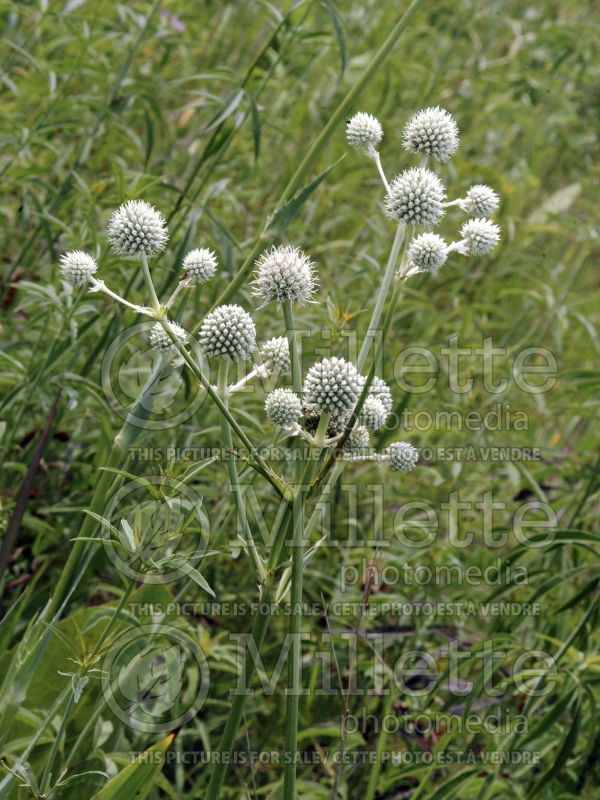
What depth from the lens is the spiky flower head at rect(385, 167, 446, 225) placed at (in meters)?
1.92

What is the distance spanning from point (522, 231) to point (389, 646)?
9.31ft

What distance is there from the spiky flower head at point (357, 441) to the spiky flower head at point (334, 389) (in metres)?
0.08

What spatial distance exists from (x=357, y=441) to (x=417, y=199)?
1.79 ft

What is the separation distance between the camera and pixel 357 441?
6.07 ft

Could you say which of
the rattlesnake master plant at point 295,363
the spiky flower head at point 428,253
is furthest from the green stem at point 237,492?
the spiky flower head at point 428,253

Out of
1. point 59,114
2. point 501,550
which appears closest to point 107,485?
point 59,114

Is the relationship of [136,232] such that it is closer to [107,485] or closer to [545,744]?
[107,485]

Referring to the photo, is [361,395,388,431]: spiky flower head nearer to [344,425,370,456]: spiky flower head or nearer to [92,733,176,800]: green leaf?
[344,425,370,456]: spiky flower head

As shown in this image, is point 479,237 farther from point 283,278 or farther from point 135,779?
point 135,779

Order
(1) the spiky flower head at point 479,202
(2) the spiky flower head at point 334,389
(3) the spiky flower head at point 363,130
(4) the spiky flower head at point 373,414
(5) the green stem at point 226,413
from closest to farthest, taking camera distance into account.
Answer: (5) the green stem at point 226,413, (2) the spiky flower head at point 334,389, (4) the spiky flower head at point 373,414, (1) the spiky flower head at point 479,202, (3) the spiky flower head at point 363,130

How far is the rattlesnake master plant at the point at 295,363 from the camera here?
1.76 metres

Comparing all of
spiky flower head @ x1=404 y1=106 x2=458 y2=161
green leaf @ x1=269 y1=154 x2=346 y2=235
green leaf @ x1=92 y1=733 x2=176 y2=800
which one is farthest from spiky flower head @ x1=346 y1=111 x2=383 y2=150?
green leaf @ x1=92 y1=733 x2=176 y2=800

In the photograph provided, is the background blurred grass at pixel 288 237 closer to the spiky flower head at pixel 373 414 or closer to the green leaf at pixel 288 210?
the green leaf at pixel 288 210

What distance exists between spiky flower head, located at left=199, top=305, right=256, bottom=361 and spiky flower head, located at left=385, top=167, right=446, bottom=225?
0.42m
